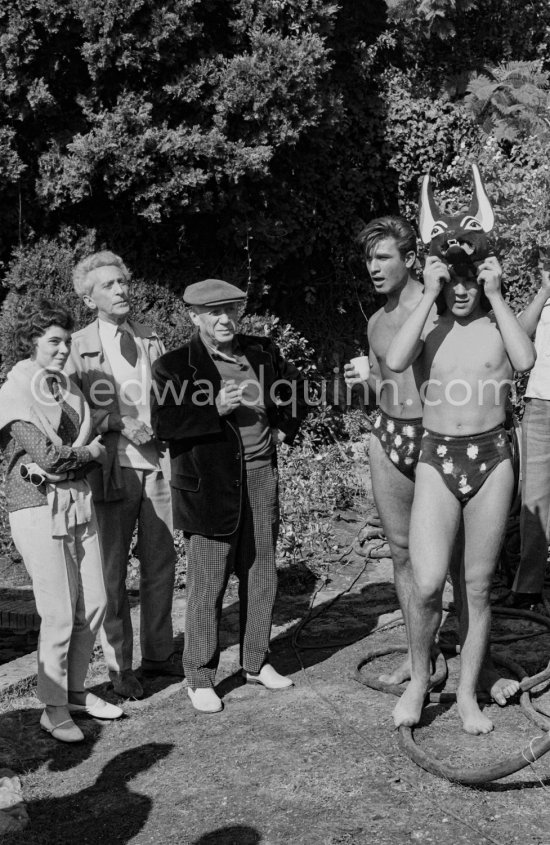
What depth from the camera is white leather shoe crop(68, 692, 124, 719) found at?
4.59 m

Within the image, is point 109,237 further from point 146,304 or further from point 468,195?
point 468,195

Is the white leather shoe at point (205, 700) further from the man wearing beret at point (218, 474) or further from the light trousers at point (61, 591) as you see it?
the light trousers at point (61, 591)

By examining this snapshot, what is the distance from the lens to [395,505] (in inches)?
179

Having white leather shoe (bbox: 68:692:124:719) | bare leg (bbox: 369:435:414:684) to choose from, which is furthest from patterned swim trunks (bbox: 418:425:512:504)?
white leather shoe (bbox: 68:692:124:719)

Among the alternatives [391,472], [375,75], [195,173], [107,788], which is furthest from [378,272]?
[375,75]

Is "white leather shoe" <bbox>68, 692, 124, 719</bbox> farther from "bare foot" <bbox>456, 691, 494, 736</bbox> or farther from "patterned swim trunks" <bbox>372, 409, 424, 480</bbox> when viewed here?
"patterned swim trunks" <bbox>372, 409, 424, 480</bbox>

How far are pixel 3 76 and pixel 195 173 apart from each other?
71.4 inches

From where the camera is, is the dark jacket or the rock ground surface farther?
the dark jacket

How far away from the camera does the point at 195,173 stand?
889 centimetres

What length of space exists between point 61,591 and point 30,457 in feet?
1.93

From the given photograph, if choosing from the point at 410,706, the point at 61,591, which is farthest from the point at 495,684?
the point at 61,591

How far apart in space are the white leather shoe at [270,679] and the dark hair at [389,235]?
81.3 inches

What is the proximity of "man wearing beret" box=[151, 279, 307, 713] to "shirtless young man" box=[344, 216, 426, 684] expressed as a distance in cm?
58

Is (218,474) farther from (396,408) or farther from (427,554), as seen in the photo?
(427,554)
